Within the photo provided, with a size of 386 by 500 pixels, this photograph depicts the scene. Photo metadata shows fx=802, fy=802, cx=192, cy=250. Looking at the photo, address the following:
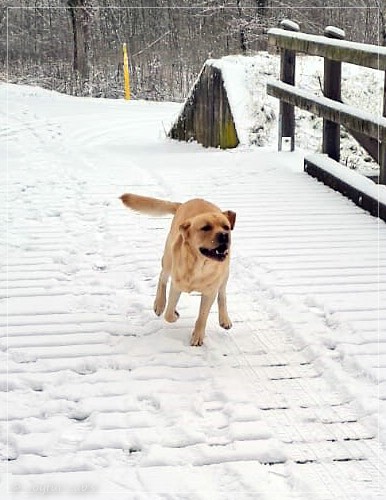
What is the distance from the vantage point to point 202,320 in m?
3.71

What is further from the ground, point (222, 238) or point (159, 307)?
point (222, 238)

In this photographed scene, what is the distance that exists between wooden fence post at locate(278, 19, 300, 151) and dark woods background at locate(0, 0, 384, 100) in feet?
35.7

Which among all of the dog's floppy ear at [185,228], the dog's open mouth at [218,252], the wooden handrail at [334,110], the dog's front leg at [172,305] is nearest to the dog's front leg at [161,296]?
the dog's front leg at [172,305]

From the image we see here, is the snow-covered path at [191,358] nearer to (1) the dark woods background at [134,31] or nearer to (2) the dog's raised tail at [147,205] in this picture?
(2) the dog's raised tail at [147,205]

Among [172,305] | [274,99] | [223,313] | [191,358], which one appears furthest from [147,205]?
[274,99]

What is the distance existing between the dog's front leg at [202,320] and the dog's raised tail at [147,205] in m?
0.69

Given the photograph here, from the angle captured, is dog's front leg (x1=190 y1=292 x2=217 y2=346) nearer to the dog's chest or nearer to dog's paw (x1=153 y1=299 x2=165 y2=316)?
the dog's chest

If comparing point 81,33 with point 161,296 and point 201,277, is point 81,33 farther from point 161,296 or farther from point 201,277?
point 201,277

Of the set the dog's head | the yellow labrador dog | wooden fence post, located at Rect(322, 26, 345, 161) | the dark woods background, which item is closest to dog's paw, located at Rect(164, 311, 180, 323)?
the yellow labrador dog

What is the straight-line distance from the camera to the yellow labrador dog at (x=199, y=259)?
3.54 m

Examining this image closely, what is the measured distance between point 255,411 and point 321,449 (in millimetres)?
352

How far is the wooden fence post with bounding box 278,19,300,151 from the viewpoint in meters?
8.79

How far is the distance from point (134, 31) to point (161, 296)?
20129mm

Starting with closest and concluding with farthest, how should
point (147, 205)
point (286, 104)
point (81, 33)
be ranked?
point (147, 205)
point (286, 104)
point (81, 33)
